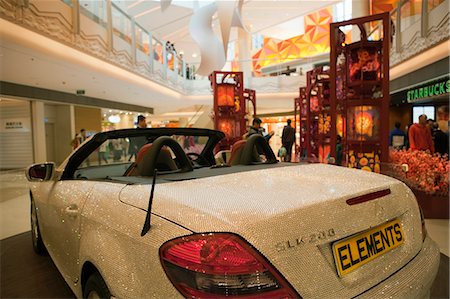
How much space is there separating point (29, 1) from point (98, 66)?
114 inches

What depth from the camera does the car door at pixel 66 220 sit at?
4.91 ft

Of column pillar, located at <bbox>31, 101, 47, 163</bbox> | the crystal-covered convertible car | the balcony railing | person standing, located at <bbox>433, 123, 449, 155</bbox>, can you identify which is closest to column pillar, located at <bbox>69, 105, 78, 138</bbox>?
column pillar, located at <bbox>31, 101, 47, 163</bbox>

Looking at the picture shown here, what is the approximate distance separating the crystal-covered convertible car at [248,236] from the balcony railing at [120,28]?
205 inches

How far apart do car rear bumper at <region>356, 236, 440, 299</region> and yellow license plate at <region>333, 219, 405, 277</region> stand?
0.27ft

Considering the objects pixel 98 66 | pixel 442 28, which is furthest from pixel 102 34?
pixel 442 28

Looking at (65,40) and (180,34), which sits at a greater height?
(180,34)

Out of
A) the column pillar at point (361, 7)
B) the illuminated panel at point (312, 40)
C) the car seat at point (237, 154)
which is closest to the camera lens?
the car seat at point (237, 154)

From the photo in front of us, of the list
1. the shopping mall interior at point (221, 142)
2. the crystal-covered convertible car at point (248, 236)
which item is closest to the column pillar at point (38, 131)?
the shopping mall interior at point (221, 142)

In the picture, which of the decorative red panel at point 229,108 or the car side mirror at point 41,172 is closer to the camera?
the car side mirror at point 41,172

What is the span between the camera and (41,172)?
79.9 inches

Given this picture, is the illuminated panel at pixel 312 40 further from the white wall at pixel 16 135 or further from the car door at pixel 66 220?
the car door at pixel 66 220

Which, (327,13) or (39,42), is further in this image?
(327,13)

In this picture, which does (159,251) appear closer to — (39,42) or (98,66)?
(39,42)

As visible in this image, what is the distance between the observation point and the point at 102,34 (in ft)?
26.0
